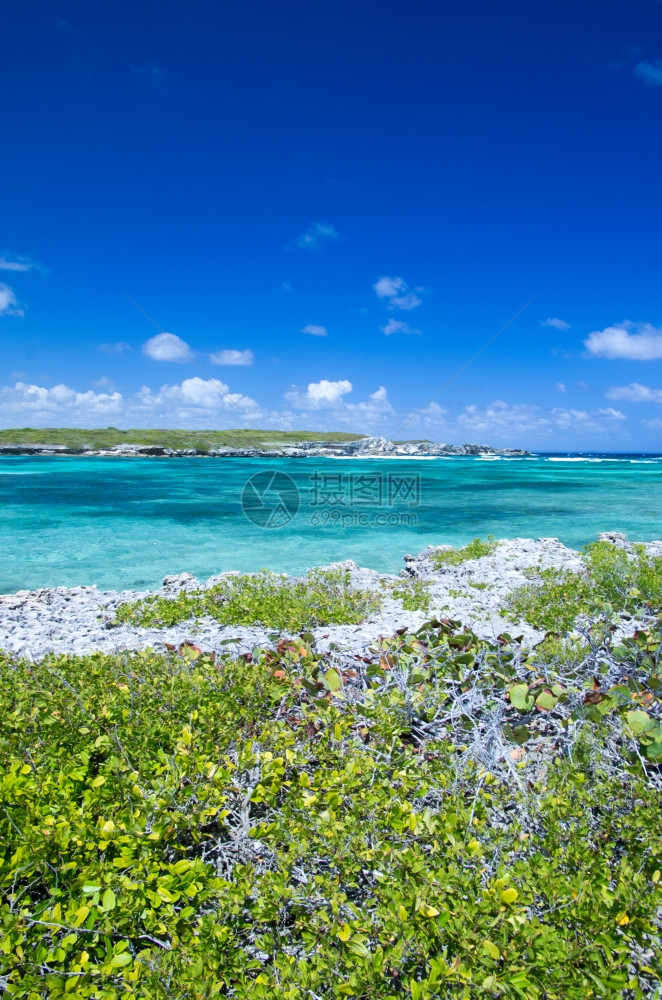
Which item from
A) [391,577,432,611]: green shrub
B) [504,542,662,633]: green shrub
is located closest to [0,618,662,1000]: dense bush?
[504,542,662,633]: green shrub

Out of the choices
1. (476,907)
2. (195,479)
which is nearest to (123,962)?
(476,907)

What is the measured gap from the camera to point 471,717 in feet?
12.2

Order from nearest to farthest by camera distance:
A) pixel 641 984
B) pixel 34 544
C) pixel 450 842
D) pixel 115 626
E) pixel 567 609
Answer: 1. pixel 641 984
2. pixel 450 842
3. pixel 567 609
4. pixel 115 626
5. pixel 34 544

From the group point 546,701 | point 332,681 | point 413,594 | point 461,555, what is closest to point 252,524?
point 461,555

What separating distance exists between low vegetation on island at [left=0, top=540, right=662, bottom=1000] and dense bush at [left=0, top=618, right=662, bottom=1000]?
15 mm

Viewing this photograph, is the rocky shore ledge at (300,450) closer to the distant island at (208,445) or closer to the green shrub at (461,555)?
the distant island at (208,445)

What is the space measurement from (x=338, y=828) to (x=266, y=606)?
546cm

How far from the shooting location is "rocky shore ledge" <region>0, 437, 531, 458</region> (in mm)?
93562

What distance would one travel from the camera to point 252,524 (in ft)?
81.7

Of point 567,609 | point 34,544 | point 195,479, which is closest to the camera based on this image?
point 567,609

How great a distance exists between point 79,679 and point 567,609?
244 inches

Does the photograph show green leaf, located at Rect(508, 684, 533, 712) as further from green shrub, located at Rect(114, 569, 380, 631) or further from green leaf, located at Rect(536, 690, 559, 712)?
green shrub, located at Rect(114, 569, 380, 631)

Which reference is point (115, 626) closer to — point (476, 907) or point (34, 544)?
point (476, 907)

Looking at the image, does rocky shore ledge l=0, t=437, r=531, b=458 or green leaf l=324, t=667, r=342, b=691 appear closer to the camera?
green leaf l=324, t=667, r=342, b=691
